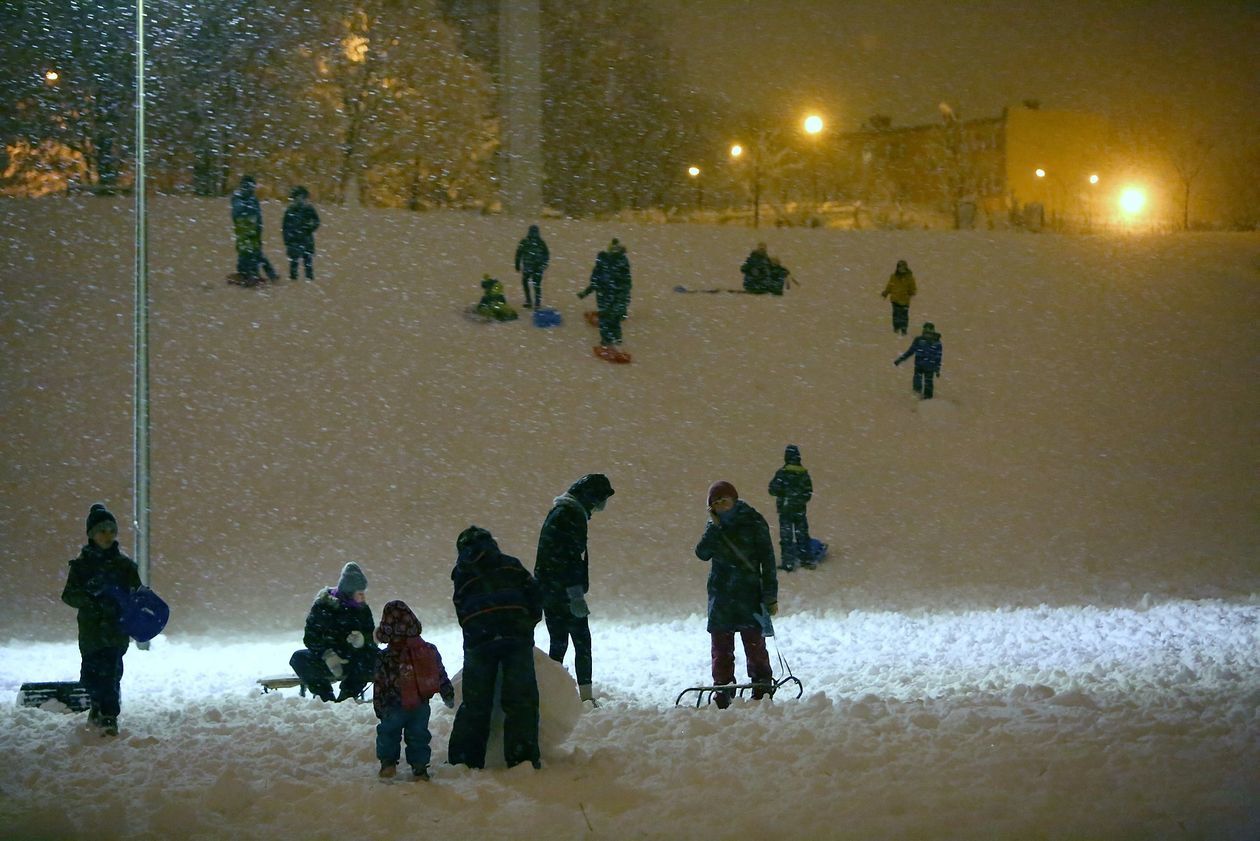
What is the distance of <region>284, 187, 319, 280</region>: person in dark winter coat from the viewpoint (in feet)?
76.4

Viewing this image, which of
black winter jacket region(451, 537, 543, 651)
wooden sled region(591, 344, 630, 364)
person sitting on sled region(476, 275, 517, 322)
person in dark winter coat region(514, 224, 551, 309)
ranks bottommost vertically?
black winter jacket region(451, 537, 543, 651)

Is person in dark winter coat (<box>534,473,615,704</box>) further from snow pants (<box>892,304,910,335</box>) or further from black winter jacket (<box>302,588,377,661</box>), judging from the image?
snow pants (<box>892,304,910,335</box>)

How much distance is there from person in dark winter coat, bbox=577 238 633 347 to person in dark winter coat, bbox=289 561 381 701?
14.4m

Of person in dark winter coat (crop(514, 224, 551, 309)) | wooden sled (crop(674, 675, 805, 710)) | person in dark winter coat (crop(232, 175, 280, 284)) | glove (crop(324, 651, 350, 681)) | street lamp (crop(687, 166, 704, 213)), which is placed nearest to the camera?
wooden sled (crop(674, 675, 805, 710))

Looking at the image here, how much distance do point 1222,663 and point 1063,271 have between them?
78.1ft

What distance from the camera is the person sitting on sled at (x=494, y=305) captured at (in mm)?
24031

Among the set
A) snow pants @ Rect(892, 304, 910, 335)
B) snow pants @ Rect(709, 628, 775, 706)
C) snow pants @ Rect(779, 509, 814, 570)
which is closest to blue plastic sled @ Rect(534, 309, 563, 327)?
snow pants @ Rect(892, 304, 910, 335)

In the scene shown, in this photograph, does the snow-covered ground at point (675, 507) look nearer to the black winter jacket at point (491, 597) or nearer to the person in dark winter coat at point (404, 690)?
the person in dark winter coat at point (404, 690)

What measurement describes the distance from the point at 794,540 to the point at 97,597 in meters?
9.61

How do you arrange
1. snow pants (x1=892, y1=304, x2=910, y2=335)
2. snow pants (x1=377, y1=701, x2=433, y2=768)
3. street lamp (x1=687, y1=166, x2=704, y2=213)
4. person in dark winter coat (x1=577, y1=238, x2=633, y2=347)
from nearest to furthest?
snow pants (x1=377, y1=701, x2=433, y2=768), person in dark winter coat (x1=577, y1=238, x2=633, y2=347), snow pants (x1=892, y1=304, x2=910, y2=335), street lamp (x1=687, y1=166, x2=704, y2=213)

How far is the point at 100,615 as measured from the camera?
7980 millimetres

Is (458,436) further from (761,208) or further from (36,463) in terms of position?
(761,208)

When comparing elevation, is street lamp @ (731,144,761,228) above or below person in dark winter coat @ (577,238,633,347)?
above

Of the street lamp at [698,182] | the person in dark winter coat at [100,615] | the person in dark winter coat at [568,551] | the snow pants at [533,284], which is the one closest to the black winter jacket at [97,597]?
the person in dark winter coat at [100,615]
